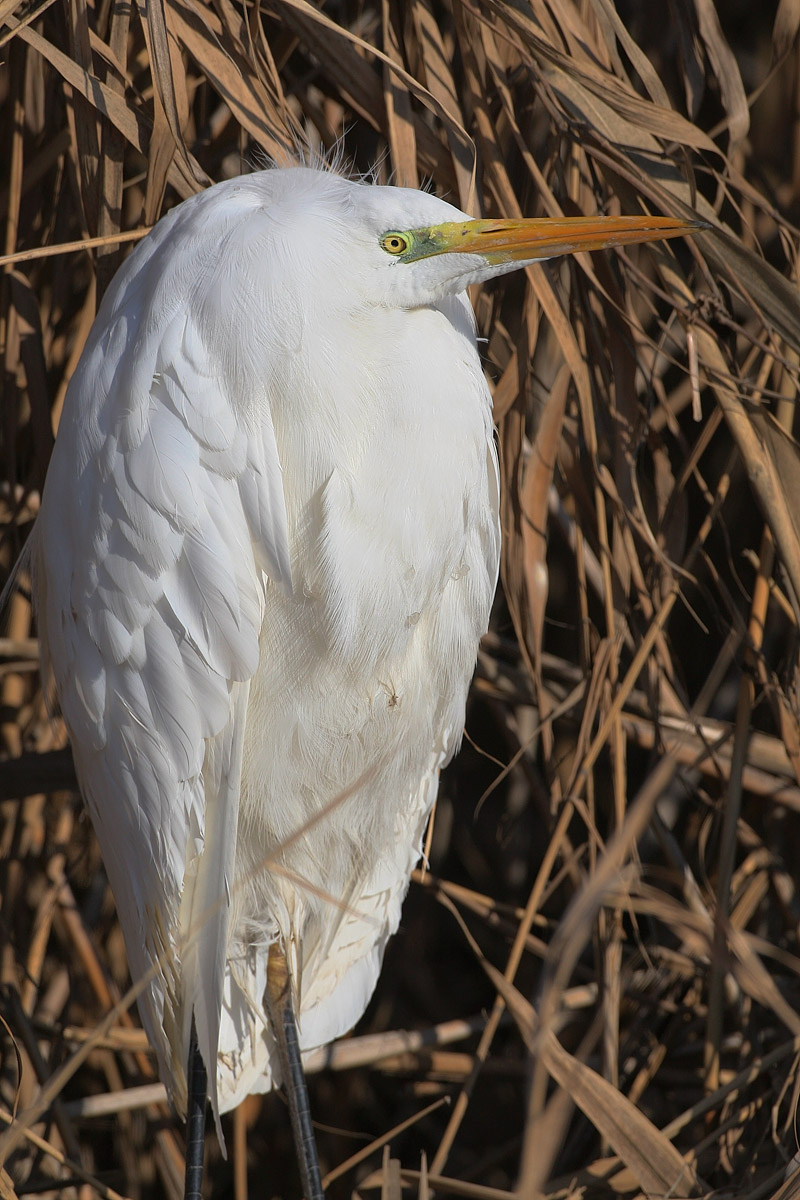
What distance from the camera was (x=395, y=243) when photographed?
2.96 feet

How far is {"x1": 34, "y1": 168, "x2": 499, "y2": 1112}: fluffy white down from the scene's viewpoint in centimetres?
90

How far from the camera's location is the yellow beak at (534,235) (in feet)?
2.91

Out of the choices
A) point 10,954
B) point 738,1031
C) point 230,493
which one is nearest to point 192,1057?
point 10,954

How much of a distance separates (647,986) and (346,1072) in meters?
0.52

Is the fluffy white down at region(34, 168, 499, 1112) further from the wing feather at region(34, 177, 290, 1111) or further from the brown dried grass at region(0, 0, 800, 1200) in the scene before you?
the brown dried grass at region(0, 0, 800, 1200)

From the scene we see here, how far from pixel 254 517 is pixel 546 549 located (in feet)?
1.89

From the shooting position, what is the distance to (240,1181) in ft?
4.04

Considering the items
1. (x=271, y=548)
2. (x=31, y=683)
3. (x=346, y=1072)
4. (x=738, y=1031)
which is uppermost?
(x=271, y=548)

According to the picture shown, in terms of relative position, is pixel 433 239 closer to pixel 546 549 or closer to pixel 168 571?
pixel 168 571

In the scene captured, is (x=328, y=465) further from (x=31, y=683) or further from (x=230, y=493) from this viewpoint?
(x=31, y=683)

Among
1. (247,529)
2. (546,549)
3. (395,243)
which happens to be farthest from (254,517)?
(546,549)

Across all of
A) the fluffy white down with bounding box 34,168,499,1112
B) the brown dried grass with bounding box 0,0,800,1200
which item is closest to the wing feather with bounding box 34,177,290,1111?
the fluffy white down with bounding box 34,168,499,1112

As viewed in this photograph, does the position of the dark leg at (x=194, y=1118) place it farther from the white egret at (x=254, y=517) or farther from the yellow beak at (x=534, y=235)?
the yellow beak at (x=534, y=235)

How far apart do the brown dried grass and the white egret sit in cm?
12
